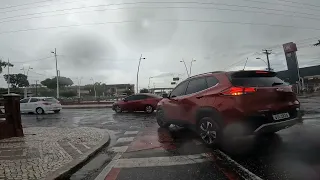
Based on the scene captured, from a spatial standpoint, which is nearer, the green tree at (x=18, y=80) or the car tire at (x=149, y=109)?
the car tire at (x=149, y=109)

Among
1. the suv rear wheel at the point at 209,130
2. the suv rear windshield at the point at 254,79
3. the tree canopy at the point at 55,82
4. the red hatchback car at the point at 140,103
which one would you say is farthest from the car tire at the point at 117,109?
the tree canopy at the point at 55,82

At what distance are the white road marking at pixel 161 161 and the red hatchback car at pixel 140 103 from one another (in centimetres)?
1363

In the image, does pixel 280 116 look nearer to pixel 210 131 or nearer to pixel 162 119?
pixel 210 131

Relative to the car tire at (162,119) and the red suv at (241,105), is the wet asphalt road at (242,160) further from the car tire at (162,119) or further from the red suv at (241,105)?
the car tire at (162,119)

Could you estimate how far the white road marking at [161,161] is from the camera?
596 cm

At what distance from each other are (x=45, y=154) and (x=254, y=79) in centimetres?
513

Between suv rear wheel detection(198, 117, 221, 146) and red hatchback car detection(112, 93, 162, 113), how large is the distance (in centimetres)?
1269

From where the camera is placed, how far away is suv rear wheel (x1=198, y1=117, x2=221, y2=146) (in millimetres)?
6934

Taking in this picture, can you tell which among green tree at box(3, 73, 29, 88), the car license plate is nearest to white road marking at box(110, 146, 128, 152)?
the car license plate

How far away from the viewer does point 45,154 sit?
7051mm

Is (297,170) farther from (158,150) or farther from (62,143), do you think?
(62,143)

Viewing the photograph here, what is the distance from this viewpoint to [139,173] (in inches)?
211

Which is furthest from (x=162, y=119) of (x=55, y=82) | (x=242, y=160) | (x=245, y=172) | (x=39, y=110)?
(x=55, y=82)

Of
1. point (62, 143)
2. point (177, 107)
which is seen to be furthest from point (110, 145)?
point (177, 107)
